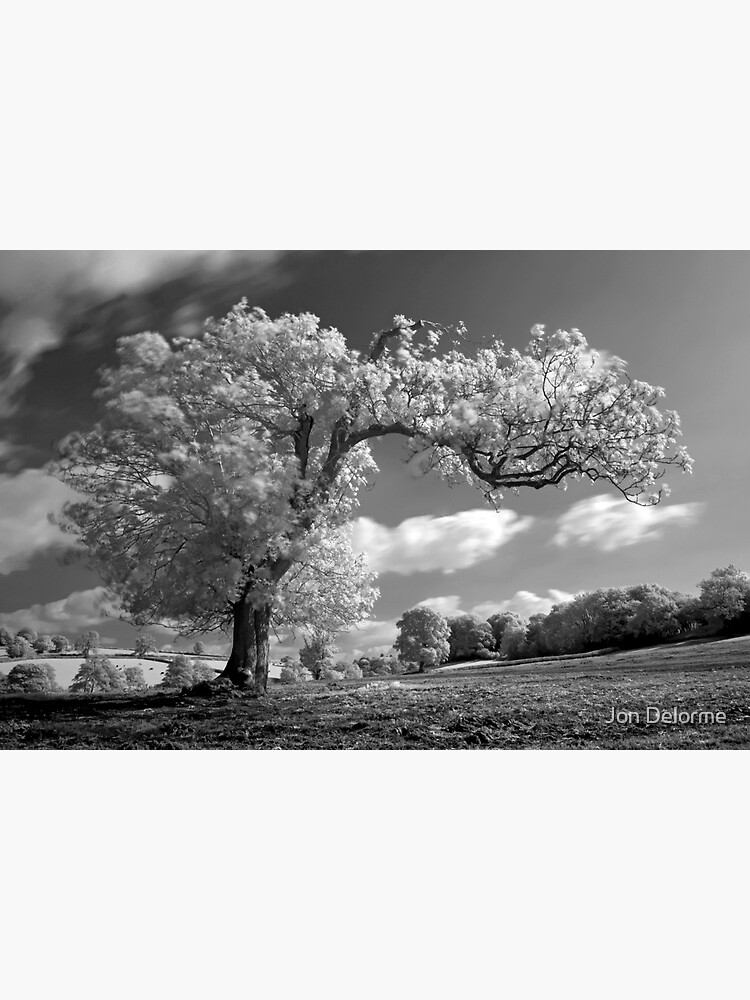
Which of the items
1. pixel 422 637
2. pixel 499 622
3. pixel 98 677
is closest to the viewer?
pixel 98 677

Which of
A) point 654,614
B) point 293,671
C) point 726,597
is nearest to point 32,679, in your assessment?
point 293,671

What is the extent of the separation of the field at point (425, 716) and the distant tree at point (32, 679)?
25 centimetres

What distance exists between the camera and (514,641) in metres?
10.1

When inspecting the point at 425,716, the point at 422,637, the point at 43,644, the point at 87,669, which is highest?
the point at 422,637

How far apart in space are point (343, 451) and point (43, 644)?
4273 millimetres

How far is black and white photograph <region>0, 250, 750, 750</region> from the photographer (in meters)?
7.61

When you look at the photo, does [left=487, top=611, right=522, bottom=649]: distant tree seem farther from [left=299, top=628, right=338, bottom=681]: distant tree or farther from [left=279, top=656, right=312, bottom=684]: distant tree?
[left=279, top=656, right=312, bottom=684]: distant tree

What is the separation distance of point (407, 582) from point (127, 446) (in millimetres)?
3720

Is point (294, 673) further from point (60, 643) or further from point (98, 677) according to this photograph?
point (60, 643)

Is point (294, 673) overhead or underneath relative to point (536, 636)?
underneath

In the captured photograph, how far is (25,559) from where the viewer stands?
7.83m

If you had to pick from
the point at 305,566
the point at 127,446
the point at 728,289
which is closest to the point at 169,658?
the point at 305,566

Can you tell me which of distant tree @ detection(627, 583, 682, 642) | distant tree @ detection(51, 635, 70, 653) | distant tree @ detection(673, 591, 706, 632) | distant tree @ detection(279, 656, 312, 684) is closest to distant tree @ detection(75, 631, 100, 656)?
distant tree @ detection(51, 635, 70, 653)

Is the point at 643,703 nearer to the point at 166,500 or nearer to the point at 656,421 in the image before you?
the point at 656,421
